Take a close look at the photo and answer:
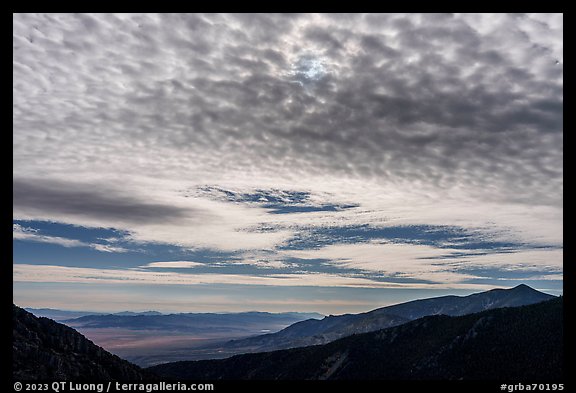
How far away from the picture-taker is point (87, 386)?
119 ft
